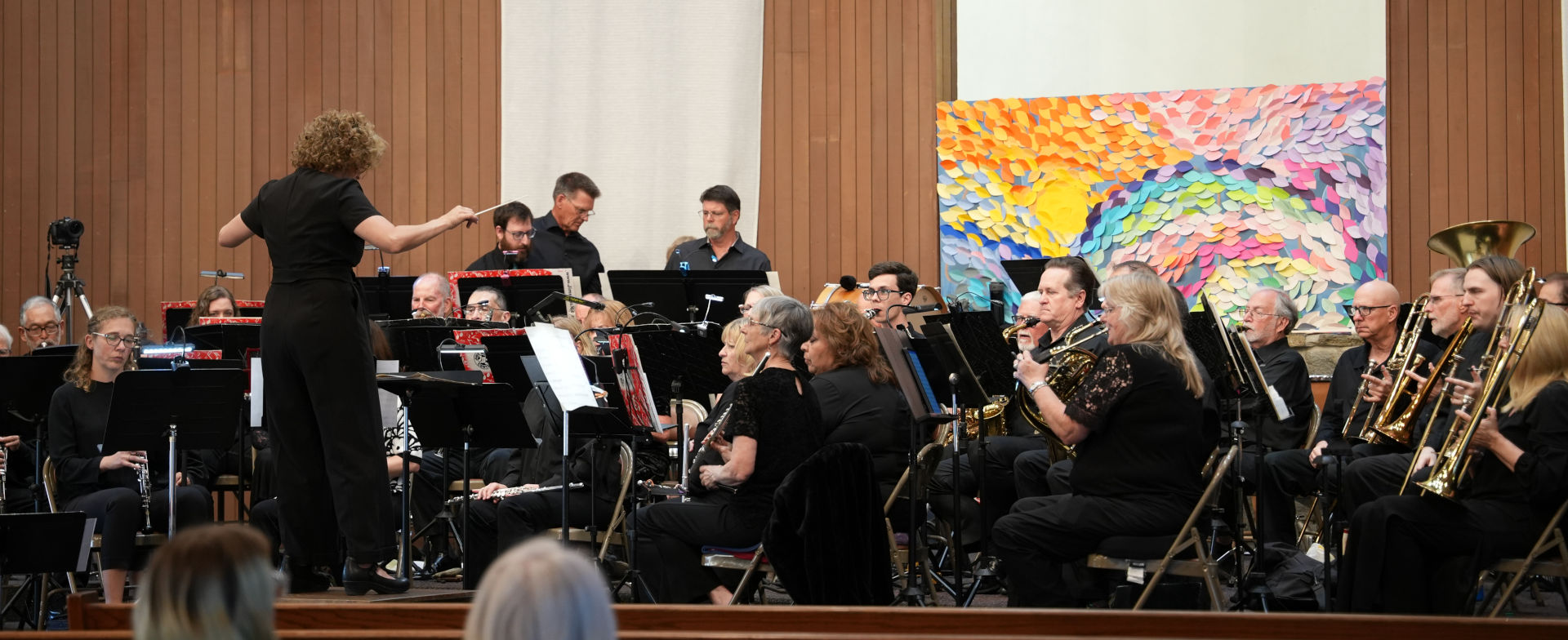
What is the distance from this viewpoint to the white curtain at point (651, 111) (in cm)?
884

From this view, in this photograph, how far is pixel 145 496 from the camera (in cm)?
555

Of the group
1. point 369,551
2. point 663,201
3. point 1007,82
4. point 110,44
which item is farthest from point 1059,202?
point 110,44

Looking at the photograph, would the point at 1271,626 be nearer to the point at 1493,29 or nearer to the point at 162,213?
the point at 1493,29

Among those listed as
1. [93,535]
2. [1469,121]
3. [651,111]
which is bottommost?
[93,535]

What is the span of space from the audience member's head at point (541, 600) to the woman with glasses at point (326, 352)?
2805mm

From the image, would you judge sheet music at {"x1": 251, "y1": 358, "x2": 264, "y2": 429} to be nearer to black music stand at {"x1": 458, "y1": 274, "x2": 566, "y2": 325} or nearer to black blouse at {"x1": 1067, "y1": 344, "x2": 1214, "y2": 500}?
black music stand at {"x1": 458, "y1": 274, "x2": 566, "y2": 325}

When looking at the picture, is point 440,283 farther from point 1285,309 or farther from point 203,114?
point 1285,309

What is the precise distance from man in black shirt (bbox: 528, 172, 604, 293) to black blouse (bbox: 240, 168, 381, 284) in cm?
340

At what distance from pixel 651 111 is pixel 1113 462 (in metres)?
5.30

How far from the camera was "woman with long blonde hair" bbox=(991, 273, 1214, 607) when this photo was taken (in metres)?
4.13

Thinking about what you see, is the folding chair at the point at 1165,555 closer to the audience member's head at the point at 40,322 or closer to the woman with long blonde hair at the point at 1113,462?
the woman with long blonde hair at the point at 1113,462

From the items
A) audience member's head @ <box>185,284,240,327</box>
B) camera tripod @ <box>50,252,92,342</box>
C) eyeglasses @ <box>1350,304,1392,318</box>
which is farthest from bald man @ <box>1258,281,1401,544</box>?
camera tripod @ <box>50,252,92,342</box>

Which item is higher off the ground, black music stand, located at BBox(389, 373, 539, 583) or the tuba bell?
the tuba bell

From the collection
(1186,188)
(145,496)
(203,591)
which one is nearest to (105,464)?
(145,496)
